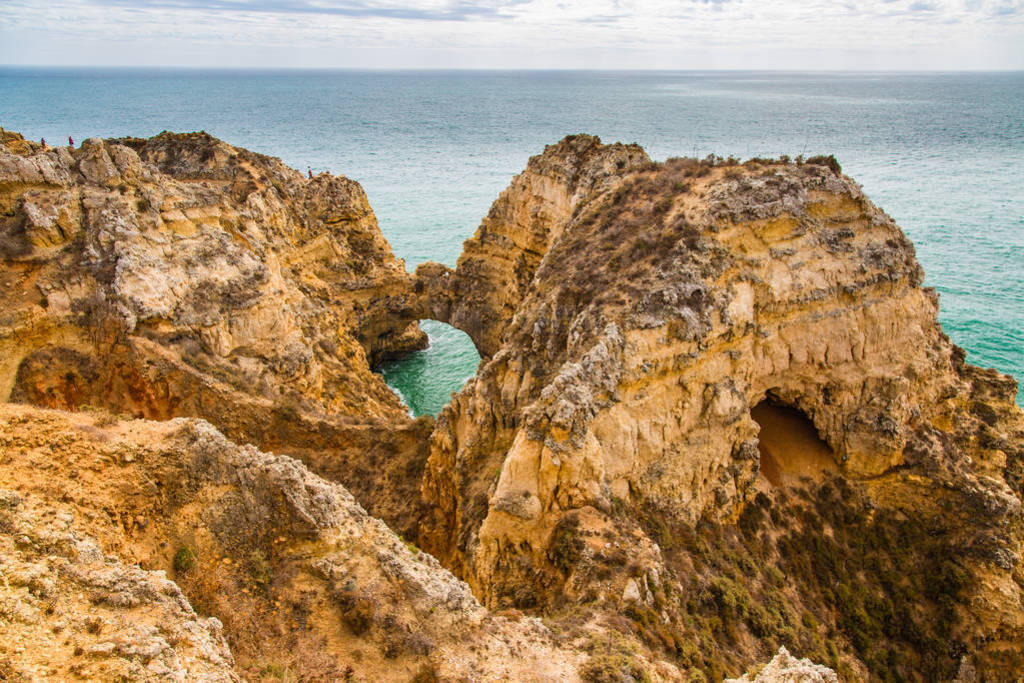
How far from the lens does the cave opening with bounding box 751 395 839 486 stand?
24672mm

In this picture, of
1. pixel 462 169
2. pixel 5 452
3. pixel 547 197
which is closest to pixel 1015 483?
pixel 547 197

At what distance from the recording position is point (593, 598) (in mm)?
16797

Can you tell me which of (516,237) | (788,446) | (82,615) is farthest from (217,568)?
(516,237)

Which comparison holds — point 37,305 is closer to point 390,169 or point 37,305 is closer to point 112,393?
point 112,393

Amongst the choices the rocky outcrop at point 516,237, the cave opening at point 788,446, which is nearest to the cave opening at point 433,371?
the rocky outcrop at point 516,237

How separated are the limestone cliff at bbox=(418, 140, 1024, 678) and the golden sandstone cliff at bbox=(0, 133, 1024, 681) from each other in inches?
4.7

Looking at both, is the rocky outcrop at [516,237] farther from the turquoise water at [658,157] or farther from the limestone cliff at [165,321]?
the limestone cliff at [165,321]

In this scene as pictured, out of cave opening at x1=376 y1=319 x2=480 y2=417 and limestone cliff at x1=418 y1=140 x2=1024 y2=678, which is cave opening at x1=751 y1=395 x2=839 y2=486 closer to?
limestone cliff at x1=418 y1=140 x2=1024 y2=678

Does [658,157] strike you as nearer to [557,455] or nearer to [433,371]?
[433,371]

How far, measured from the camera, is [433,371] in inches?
2057

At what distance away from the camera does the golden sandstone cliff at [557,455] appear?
12617 millimetres

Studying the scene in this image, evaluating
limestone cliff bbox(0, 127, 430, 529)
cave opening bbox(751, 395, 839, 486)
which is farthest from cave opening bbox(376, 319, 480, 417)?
cave opening bbox(751, 395, 839, 486)

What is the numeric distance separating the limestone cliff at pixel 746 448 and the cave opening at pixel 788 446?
0.09 meters

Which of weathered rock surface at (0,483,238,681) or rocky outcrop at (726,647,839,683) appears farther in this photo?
rocky outcrop at (726,647,839,683)
